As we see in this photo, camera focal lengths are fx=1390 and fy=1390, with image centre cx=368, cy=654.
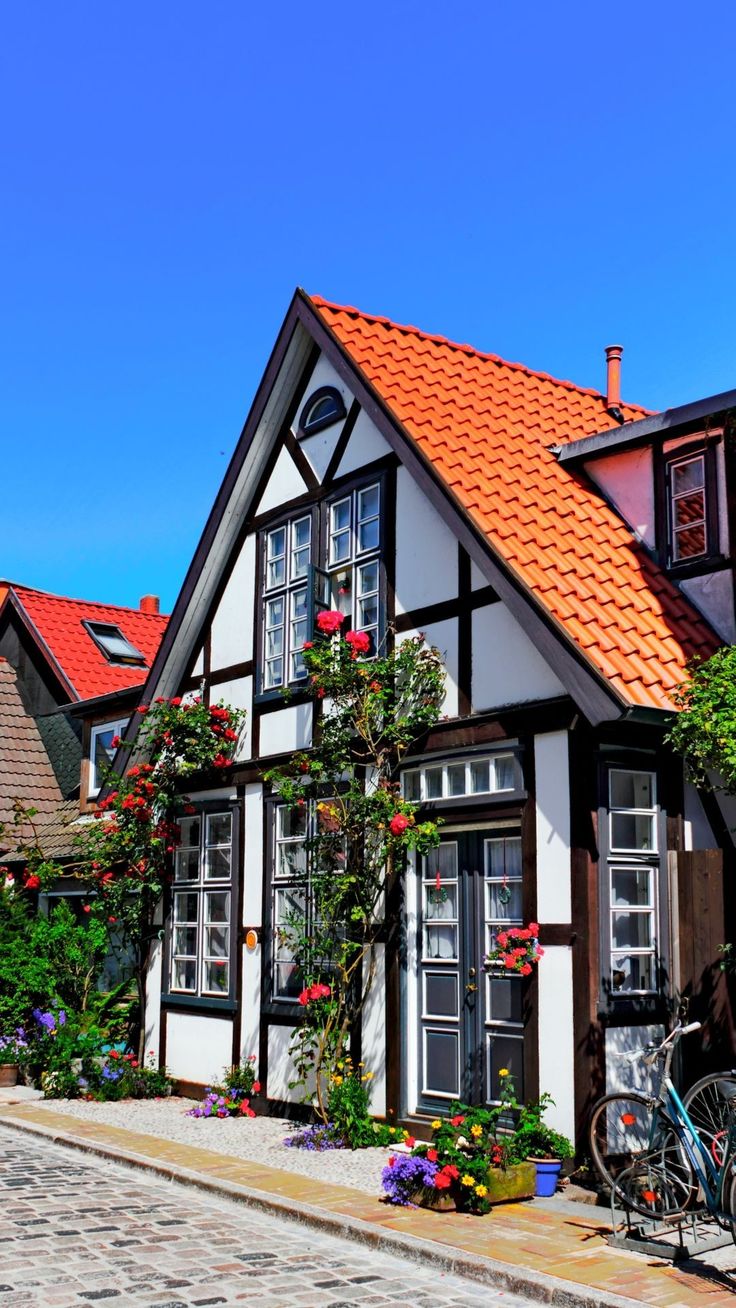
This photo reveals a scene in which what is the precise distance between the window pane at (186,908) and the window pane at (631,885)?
616cm

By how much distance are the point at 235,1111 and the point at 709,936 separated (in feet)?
17.6

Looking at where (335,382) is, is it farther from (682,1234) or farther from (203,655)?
(682,1234)

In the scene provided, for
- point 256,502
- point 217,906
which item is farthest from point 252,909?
point 256,502

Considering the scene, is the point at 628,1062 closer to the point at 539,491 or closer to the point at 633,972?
the point at 633,972

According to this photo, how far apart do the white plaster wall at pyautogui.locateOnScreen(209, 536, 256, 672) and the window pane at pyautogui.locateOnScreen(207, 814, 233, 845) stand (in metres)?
1.61

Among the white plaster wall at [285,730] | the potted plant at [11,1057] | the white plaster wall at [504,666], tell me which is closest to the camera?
the white plaster wall at [504,666]

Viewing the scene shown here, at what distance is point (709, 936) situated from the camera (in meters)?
9.89

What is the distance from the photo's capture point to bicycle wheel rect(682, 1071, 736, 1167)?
7.88 meters

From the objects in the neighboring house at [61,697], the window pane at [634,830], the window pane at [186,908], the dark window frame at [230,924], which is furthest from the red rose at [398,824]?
the neighboring house at [61,697]

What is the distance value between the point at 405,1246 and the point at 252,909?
20.4 ft

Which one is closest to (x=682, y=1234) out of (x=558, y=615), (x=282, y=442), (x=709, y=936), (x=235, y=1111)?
(x=709, y=936)

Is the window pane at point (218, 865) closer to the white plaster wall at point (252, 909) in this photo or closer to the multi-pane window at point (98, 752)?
the white plaster wall at point (252, 909)

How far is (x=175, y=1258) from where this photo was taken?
25.0 ft

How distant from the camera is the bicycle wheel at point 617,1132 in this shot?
881 cm
